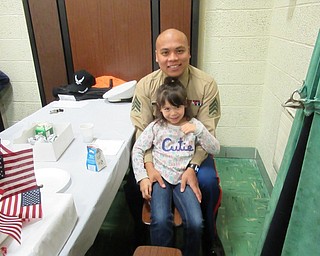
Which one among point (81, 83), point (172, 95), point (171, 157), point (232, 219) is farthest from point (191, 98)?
point (81, 83)

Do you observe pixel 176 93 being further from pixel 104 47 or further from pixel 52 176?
pixel 104 47

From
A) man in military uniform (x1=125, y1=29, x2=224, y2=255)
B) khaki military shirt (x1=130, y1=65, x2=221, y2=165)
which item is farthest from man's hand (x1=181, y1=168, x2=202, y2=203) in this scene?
khaki military shirt (x1=130, y1=65, x2=221, y2=165)

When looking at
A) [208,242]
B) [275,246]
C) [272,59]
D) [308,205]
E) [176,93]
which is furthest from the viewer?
[272,59]

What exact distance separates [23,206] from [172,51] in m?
0.97

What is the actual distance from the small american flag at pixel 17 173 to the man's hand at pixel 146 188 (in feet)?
1.89

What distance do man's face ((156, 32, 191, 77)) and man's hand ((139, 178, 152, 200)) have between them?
59 cm

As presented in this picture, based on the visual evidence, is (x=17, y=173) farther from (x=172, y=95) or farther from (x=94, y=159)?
(x=172, y=95)

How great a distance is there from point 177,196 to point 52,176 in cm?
58

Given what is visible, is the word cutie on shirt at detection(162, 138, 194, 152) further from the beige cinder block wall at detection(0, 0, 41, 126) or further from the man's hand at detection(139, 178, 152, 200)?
the beige cinder block wall at detection(0, 0, 41, 126)

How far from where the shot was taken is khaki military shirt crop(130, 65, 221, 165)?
144 centimetres

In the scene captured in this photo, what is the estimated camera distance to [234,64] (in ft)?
7.58

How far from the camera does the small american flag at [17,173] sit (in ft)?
2.47

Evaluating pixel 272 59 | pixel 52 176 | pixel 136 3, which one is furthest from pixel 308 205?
pixel 136 3

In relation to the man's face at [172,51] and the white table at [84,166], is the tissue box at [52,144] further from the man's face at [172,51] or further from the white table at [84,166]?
the man's face at [172,51]
